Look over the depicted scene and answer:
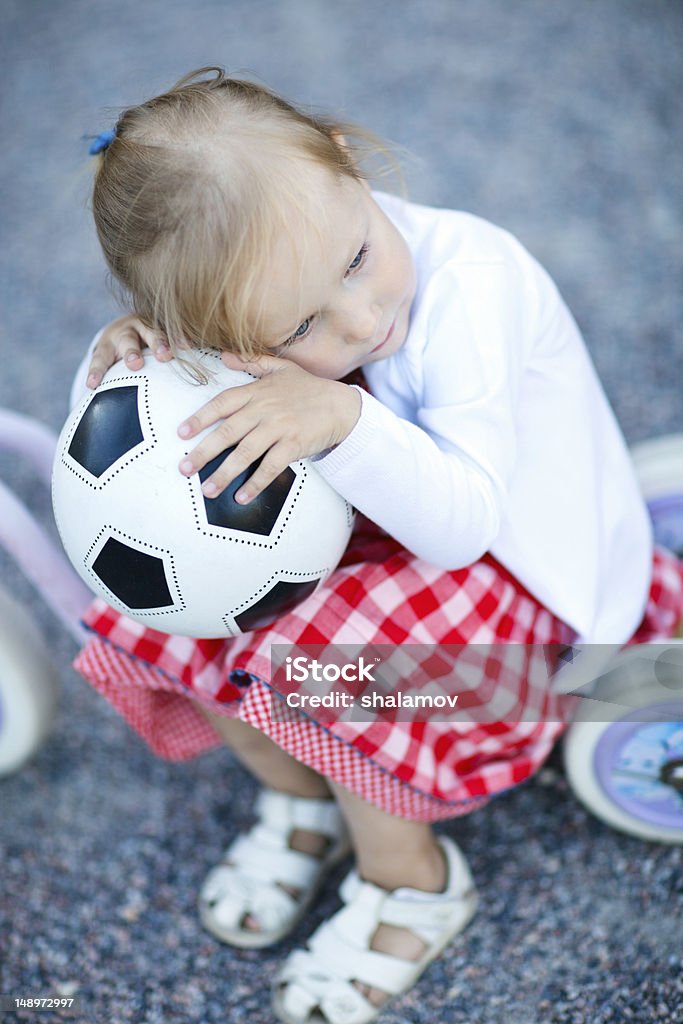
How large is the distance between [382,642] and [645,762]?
1.28 feet

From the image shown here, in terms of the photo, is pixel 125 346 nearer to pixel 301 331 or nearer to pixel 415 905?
pixel 301 331

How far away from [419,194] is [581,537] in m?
1.27

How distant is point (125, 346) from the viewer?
3.04ft

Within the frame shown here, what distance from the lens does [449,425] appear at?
93cm

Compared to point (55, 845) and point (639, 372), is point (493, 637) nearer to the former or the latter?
point (55, 845)

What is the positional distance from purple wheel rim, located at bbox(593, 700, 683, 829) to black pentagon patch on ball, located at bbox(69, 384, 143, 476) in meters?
0.64

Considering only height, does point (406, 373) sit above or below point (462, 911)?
above

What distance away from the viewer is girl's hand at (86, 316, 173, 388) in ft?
2.92

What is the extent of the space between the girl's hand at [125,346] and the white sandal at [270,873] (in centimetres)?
66

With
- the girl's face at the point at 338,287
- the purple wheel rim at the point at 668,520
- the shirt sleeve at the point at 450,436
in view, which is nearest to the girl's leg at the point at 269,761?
the shirt sleeve at the point at 450,436

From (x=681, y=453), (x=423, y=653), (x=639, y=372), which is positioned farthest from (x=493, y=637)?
(x=639, y=372)

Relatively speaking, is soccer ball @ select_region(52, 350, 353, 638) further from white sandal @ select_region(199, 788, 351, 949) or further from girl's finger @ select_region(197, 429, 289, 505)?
white sandal @ select_region(199, 788, 351, 949)

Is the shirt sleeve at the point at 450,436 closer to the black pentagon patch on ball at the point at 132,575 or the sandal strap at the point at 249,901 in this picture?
the black pentagon patch on ball at the point at 132,575

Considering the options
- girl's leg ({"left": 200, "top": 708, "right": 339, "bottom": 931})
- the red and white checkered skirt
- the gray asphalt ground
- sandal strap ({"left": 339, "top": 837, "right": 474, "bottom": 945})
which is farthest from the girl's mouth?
sandal strap ({"left": 339, "top": 837, "right": 474, "bottom": 945})
